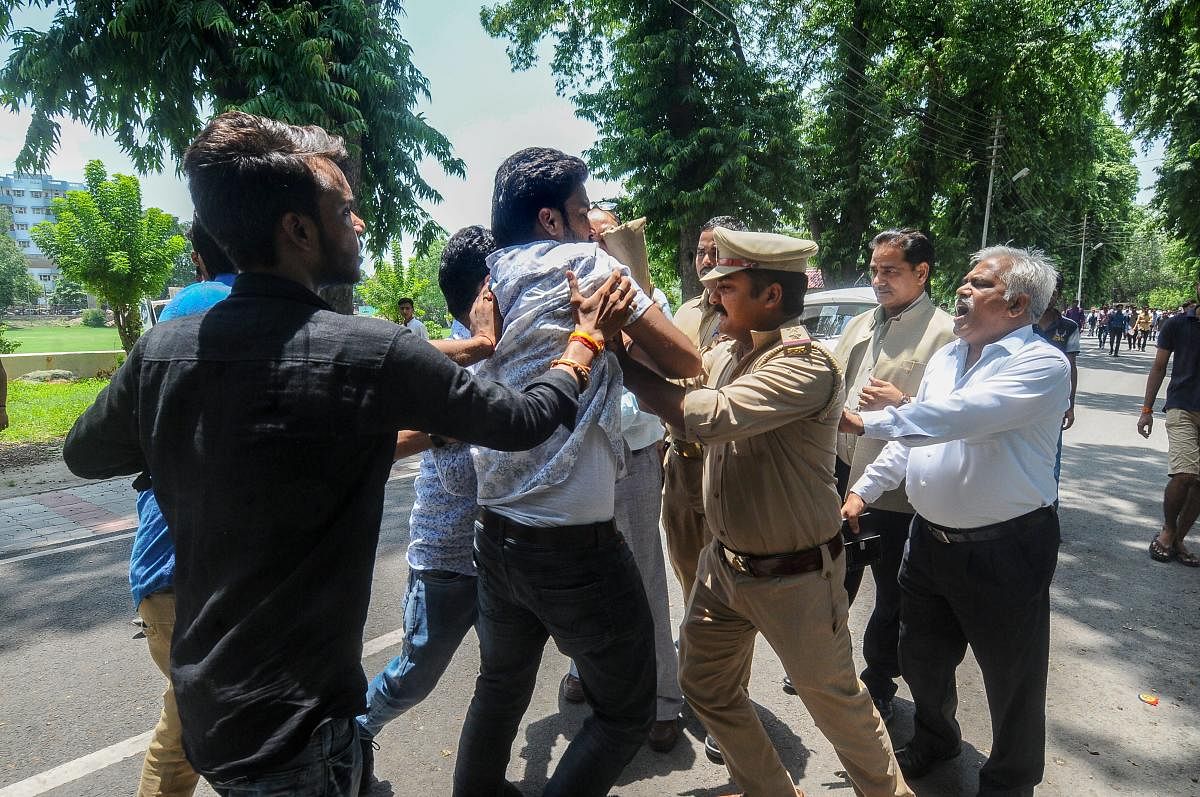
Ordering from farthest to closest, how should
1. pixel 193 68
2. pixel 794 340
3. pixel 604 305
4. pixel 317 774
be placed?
pixel 193 68 → pixel 794 340 → pixel 604 305 → pixel 317 774

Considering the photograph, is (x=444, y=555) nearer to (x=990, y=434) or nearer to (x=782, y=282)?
(x=782, y=282)

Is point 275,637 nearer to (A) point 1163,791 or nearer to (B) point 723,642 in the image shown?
(B) point 723,642

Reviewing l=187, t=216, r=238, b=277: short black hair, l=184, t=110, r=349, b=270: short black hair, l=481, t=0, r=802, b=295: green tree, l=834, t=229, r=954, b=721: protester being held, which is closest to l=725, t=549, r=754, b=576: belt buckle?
l=834, t=229, r=954, b=721: protester being held

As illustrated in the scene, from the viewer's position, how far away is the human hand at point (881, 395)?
8.30ft

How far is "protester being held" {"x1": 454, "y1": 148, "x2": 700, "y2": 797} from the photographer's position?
1786 mm

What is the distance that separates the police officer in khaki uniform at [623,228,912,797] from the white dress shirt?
370 millimetres

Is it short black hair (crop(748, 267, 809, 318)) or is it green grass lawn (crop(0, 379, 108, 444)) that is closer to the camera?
short black hair (crop(748, 267, 809, 318))

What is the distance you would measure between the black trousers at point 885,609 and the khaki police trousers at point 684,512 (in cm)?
64

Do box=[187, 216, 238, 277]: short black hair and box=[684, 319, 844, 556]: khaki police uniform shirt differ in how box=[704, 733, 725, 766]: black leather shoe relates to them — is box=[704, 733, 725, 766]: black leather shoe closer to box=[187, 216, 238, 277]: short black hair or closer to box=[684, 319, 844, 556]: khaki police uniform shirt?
box=[684, 319, 844, 556]: khaki police uniform shirt

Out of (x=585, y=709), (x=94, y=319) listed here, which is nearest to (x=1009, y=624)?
(x=585, y=709)

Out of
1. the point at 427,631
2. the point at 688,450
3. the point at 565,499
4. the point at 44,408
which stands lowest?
the point at 44,408

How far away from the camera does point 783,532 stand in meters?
2.12

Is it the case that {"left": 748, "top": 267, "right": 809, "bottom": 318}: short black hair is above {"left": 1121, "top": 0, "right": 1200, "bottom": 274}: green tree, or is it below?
below

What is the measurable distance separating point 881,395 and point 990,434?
363mm
